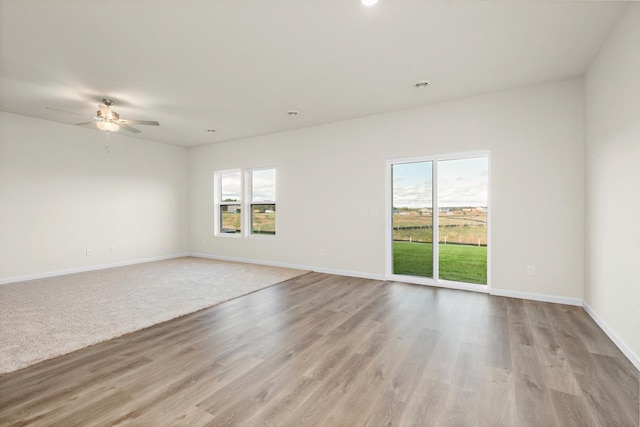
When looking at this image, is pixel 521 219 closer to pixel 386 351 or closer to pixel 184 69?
pixel 386 351

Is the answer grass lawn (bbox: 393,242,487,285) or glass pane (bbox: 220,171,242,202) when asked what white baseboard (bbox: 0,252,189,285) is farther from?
grass lawn (bbox: 393,242,487,285)

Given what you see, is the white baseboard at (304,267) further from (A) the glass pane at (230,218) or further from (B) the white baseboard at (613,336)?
(B) the white baseboard at (613,336)

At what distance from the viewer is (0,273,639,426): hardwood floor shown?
1.71m

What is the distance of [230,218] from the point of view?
716 cm

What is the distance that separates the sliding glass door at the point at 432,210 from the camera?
14.9 feet

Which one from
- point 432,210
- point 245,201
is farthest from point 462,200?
point 245,201

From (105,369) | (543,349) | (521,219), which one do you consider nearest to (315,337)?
(105,369)

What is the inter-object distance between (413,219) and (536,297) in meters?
1.92

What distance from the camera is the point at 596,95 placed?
3102 millimetres

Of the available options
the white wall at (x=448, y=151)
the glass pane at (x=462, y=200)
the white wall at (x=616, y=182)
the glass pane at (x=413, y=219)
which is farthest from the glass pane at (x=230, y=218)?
the white wall at (x=616, y=182)

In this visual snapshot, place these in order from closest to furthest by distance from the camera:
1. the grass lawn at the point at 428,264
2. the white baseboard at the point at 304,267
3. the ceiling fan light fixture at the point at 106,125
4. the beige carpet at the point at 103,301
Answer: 1. the beige carpet at the point at 103,301
2. the ceiling fan light fixture at the point at 106,125
3. the grass lawn at the point at 428,264
4. the white baseboard at the point at 304,267

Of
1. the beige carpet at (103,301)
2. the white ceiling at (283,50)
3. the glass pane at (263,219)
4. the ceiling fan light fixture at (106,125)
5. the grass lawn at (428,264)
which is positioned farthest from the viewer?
the glass pane at (263,219)

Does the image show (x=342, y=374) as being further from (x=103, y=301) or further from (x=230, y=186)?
(x=230, y=186)

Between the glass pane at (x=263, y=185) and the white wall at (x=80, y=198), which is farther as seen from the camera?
the glass pane at (x=263, y=185)
